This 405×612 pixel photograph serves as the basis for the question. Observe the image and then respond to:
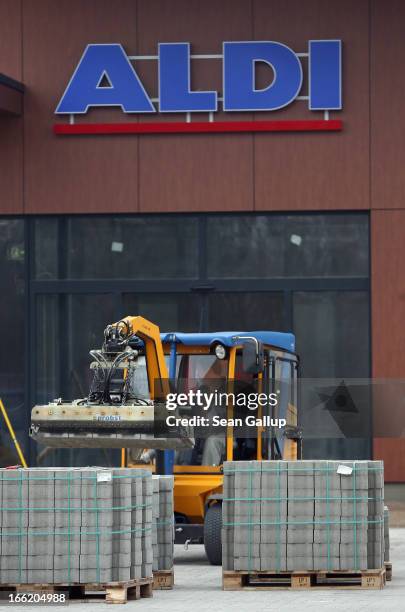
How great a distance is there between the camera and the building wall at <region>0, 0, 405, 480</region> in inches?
1100

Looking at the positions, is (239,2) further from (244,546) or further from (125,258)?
(244,546)

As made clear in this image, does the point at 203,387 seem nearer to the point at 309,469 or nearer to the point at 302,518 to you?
the point at 309,469

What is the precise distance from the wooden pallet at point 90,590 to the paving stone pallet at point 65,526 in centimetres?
5

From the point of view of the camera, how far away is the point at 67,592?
1483 centimetres

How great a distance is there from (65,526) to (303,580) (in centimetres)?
272

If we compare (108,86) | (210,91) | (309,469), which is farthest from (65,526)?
(108,86)

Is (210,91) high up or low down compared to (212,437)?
up

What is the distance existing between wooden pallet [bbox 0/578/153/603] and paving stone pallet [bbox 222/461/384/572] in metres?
1.45

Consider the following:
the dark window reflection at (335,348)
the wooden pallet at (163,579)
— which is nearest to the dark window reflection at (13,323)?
the dark window reflection at (335,348)

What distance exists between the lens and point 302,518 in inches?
629

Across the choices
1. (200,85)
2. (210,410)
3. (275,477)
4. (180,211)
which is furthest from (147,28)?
(275,477)

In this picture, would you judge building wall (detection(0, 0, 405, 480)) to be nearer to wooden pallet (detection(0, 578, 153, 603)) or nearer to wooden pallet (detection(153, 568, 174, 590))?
wooden pallet (detection(153, 568, 174, 590))

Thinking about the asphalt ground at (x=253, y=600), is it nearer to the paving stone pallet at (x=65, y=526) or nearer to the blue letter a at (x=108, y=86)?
the paving stone pallet at (x=65, y=526)

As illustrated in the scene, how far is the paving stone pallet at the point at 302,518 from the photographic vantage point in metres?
15.9
